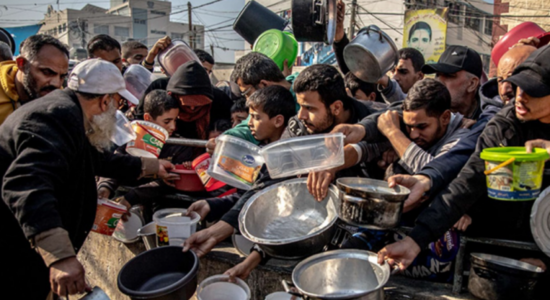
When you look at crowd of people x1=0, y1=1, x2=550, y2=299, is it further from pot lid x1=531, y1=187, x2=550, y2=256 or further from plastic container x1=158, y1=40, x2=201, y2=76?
plastic container x1=158, y1=40, x2=201, y2=76

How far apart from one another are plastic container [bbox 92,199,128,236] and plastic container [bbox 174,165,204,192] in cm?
51

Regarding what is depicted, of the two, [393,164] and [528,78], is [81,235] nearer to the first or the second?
[393,164]

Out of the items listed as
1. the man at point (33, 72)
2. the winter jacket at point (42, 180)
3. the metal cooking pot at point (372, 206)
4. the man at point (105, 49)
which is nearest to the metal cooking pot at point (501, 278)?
the metal cooking pot at point (372, 206)

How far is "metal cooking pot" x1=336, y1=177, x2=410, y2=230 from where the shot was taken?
1.89 meters

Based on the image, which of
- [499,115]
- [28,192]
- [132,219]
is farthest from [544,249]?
[132,219]

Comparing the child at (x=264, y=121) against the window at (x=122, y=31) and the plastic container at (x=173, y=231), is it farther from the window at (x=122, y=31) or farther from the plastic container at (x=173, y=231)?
the window at (x=122, y=31)

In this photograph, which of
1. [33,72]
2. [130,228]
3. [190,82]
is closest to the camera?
[130,228]

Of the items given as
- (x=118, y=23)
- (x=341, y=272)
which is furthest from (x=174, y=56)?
(x=118, y=23)

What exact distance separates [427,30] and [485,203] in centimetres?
2109

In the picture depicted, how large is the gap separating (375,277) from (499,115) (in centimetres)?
117

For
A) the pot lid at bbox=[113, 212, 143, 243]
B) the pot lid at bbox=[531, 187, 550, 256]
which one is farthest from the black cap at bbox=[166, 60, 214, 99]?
the pot lid at bbox=[531, 187, 550, 256]

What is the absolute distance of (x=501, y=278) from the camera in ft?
6.20

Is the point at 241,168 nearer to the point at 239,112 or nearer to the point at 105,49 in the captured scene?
the point at 239,112

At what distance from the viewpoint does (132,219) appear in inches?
130
